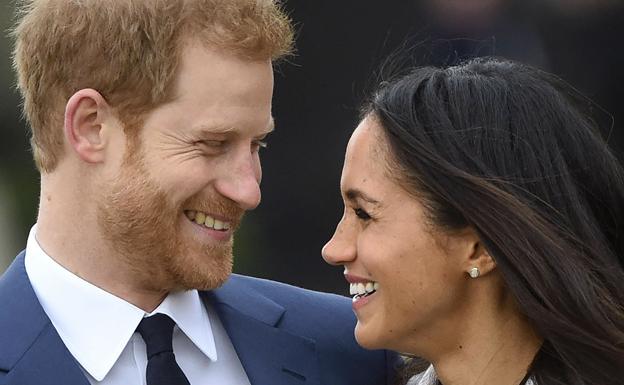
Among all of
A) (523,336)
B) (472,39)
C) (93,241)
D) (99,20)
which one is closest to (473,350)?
(523,336)

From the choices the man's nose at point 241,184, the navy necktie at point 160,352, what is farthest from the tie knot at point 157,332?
the man's nose at point 241,184

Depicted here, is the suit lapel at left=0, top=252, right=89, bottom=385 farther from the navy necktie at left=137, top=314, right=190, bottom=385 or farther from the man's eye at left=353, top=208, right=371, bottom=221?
the man's eye at left=353, top=208, right=371, bottom=221

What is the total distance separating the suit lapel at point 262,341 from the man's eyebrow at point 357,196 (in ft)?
1.46

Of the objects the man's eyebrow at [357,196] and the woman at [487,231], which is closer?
the woman at [487,231]

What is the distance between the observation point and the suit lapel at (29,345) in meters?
2.86

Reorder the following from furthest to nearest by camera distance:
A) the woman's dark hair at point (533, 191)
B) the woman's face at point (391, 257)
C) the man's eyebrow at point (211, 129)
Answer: the man's eyebrow at point (211, 129)
the woman's face at point (391, 257)
the woman's dark hair at point (533, 191)

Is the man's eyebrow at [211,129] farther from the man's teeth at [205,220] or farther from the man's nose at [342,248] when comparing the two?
the man's nose at [342,248]

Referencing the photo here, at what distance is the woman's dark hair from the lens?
9.35 feet

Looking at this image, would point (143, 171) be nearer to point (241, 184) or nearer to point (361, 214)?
point (241, 184)

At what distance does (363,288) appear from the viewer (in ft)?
10.2

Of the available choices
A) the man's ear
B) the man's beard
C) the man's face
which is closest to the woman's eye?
the man's face

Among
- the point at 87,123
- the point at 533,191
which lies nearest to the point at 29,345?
the point at 87,123

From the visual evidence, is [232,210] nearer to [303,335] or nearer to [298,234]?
[303,335]

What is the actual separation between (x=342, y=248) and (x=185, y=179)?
1.35ft
